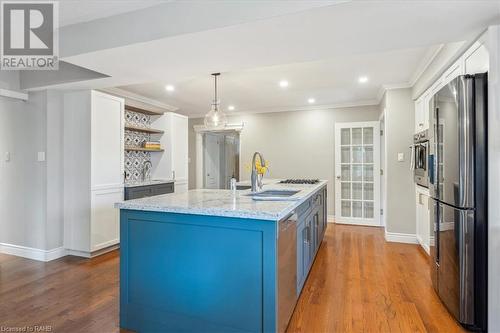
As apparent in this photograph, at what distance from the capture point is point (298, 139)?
588 centimetres

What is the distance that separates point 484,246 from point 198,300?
1.98 meters

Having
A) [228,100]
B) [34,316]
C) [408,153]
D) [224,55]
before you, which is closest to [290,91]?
[228,100]

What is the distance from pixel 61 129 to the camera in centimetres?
363

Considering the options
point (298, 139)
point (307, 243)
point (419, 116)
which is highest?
point (419, 116)

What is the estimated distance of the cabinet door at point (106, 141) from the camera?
3479 millimetres

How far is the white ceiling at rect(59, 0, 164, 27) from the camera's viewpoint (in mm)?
2017

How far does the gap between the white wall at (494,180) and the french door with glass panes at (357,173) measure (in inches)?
139

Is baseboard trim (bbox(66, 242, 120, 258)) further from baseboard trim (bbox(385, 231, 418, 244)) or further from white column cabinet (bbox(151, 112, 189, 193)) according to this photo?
baseboard trim (bbox(385, 231, 418, 244))

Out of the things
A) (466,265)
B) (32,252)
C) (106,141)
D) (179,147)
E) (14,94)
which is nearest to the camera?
(466,265)

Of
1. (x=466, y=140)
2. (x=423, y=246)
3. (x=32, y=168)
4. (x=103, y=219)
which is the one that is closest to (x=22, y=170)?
(x=32, y=168)

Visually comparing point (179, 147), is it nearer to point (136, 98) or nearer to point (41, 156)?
point (136, 98)

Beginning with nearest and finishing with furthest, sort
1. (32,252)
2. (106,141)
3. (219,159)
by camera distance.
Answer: (32,252) → (106,141) → (219,159)

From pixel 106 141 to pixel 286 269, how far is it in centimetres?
295

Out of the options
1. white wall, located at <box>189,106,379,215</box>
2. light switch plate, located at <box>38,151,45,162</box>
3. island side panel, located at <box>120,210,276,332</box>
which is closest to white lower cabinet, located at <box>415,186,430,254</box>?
white wall, located at <box>189,106,379,215</box>
